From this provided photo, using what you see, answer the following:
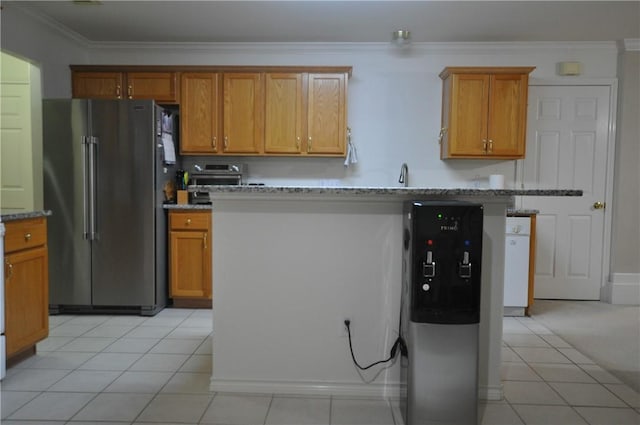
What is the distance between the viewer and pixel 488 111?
398cm

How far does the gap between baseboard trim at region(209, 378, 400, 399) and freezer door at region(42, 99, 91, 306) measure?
199cm

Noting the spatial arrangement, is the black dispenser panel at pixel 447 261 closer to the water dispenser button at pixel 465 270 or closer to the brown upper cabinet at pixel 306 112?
the water dispenser button at pixel 465 270

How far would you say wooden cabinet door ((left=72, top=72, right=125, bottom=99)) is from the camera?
411cm

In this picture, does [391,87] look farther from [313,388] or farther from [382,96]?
[313,388]

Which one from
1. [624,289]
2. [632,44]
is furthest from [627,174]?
[632,44]

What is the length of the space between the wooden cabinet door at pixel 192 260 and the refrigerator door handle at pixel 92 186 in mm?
611

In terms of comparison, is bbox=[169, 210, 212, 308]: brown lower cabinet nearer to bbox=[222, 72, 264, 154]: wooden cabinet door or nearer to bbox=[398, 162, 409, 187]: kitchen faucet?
bbox=[222, 72, 264, 154]: wooden cabinet door

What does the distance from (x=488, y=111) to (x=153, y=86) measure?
309cm

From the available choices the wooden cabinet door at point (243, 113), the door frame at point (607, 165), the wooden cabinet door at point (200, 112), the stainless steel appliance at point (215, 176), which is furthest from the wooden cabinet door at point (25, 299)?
the door frame at point (607, 165)

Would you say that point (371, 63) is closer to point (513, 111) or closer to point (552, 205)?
point (513, 111)

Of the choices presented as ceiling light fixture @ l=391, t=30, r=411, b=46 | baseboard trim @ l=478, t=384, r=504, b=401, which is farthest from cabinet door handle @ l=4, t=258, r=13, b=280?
ceiling light fixture @ l=391, t=30, r=411, b=46

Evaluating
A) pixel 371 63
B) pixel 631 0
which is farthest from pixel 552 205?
pixel 371 63

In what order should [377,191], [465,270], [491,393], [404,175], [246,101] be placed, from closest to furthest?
[465,270]
[377,191]
[491,393]
[246,101]
[404,175]

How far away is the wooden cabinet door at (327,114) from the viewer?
4.05 metres
